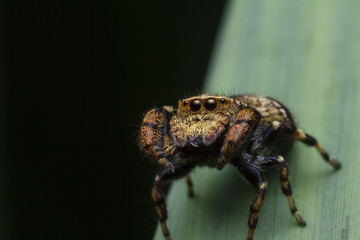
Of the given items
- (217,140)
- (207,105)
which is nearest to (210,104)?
(207,105)

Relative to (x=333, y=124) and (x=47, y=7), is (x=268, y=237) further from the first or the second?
(x=47, y=7)

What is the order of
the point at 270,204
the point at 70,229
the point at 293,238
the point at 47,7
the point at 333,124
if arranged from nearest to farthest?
1. the point at 293,238
2. the point at 270,204
3. the point at 333,124
4. the point at 70,229
5. the point at 47,7

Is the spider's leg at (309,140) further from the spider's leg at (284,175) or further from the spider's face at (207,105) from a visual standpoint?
the spider's face at (207,105)

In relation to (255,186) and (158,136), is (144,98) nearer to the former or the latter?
(158,136)

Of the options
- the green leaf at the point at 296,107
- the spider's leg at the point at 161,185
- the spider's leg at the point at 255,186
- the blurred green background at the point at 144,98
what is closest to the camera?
the spider's leg at the point at 255,186

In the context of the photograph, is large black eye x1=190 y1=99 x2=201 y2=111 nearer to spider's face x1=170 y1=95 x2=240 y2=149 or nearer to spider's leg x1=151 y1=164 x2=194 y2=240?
spider's face x1=170 y1=95 x2=240 y2=149

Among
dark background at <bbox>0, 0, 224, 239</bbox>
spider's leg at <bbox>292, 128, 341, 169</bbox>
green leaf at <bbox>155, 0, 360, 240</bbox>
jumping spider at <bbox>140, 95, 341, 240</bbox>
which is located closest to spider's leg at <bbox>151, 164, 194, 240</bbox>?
jumping spider at <bbox>140, 95, 341, 240</bbox>

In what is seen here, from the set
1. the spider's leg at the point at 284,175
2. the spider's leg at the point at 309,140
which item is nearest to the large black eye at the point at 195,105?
the spider's leg at the point at 284,175

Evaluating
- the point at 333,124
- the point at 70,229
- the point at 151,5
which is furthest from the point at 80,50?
the point at 333,124
